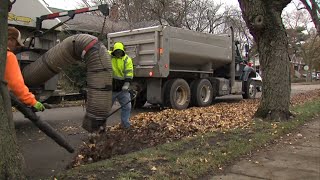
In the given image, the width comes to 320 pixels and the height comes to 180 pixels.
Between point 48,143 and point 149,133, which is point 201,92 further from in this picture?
point 48,143

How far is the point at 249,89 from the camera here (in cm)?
1783

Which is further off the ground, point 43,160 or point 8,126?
point 8,126

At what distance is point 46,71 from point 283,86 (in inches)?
216

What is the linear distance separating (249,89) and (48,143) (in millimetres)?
11857

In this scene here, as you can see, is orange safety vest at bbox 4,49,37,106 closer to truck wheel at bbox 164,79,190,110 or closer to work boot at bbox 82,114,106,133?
work boot at bbox 82,114,106,133

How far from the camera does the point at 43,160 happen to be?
6242 millimetres

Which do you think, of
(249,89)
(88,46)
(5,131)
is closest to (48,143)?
(88,46)

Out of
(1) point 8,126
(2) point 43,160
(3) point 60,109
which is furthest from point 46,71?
(3) point 60,109

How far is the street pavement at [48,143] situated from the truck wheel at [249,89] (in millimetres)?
7681

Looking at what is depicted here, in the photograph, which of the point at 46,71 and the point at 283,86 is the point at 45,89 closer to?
the point at 46,71

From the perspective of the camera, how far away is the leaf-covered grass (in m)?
5.00

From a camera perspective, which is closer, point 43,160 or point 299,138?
point 43,160

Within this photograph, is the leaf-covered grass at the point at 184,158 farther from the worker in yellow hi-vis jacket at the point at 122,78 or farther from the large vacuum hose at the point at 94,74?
the worker in yellow hi-vis jacket at the point at 122,78

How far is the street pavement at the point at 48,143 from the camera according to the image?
18.9 feet
